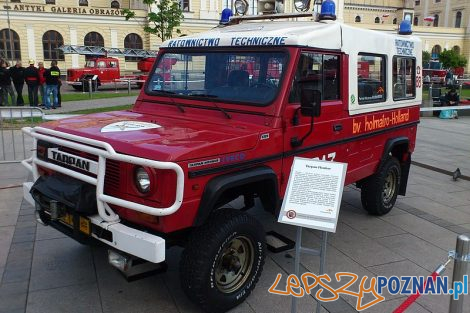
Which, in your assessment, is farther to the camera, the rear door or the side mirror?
the rear door

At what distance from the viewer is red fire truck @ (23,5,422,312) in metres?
3.22

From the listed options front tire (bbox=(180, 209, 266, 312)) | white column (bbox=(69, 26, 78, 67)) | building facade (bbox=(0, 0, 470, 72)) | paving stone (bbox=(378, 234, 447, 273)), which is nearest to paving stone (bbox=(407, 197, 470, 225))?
paving stone (bbox=(378, 234, 447, 273))

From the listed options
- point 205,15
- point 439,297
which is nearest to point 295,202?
point 439,297

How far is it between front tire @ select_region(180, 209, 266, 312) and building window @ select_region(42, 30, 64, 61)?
43.6m

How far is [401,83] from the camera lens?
6020 millimetres

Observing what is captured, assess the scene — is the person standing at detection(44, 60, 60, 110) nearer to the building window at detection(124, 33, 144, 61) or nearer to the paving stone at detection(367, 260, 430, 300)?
the paving stone at detection(367, 260, 430, 300)

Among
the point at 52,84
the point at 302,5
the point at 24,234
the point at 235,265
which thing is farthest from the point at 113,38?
the point at 235,265

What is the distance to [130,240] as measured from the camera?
312 cm

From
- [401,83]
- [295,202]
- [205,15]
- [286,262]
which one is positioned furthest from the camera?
[205,15]

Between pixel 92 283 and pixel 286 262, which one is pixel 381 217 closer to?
pixel 286 262

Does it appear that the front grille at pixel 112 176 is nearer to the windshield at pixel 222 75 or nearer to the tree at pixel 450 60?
the windshield at pixel 222 75

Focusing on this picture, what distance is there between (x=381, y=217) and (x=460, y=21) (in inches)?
3194

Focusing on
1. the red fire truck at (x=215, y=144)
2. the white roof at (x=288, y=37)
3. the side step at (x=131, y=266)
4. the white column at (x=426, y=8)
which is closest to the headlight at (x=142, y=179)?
the red fire truck at (x=215, y=144)

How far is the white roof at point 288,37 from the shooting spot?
13.7 ft
